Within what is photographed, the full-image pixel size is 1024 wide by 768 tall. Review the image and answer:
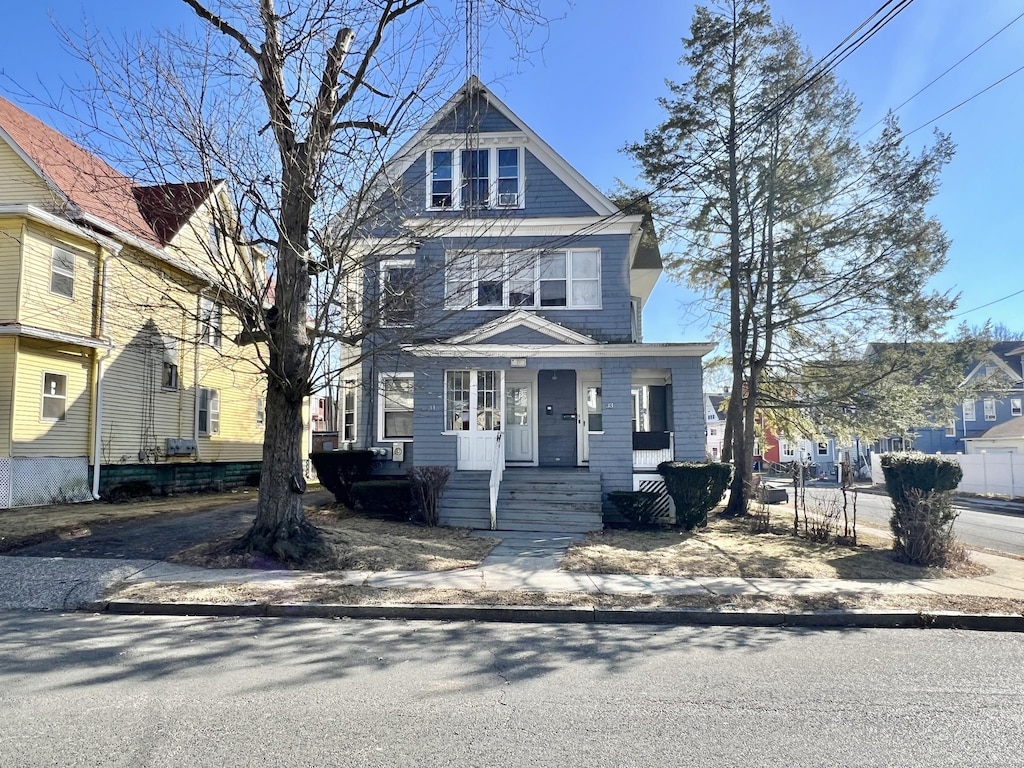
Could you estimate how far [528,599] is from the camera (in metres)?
7.35

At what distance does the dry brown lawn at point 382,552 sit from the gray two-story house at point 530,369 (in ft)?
5.70

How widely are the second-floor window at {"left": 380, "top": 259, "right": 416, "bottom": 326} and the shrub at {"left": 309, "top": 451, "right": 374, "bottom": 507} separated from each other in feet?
17.4

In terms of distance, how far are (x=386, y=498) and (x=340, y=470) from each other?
67.6 inches

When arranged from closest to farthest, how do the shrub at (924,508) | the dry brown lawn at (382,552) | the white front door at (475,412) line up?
the dry brown lawn at (382,552), the shrub at (924,508), the white front door at (475,412)

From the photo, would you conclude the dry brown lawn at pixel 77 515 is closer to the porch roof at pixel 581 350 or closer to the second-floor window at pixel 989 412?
the porch roof at pixel 581 350

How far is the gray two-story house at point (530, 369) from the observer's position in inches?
563

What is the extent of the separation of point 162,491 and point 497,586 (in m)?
14.7

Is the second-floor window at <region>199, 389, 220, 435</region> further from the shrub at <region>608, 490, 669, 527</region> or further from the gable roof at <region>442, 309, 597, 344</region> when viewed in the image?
the shrub at <region>608, 490, 669, 527</region>

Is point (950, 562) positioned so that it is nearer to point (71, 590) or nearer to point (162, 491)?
point (71, 590)

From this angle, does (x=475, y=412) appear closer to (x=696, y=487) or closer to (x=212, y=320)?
(x=696, y=487)

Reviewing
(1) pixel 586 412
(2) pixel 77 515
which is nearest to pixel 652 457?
(1) pixel 586 412

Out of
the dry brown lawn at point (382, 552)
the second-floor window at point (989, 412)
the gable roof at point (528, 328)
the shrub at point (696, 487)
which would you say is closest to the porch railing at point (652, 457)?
the shrub at point (696, 487)

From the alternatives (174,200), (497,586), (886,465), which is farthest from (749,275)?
(174,200)

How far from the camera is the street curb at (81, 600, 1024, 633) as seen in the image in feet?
22.6
